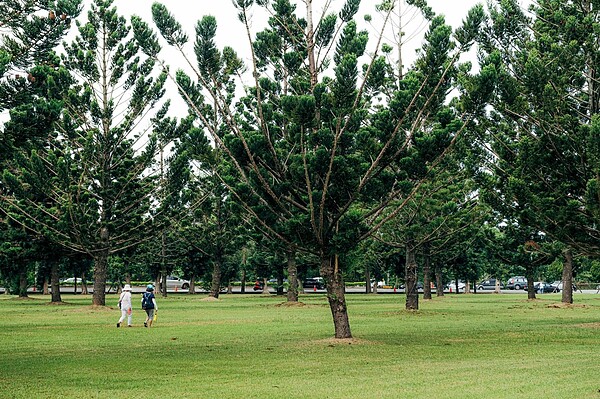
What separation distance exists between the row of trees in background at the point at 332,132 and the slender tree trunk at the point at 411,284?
80mm

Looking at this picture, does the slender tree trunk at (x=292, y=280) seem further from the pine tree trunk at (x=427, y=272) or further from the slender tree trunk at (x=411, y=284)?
the slender tree trunk at (x=411, y=284)

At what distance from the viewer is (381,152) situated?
572 inches

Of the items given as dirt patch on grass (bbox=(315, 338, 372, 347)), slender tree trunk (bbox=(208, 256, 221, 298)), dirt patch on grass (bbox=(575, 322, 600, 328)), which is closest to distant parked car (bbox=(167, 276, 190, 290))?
slender tree trunk (bbox=(208, 256, 221, 298))

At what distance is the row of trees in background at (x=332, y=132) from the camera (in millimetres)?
14383

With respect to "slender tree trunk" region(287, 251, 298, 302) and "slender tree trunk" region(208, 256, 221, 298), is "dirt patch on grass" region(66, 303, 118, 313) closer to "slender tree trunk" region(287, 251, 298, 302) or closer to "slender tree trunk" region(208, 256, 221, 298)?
"slender tree trunk" region(287, 251, 298, 302)

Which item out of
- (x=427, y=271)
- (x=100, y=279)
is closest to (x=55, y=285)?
(x=100, y=279)

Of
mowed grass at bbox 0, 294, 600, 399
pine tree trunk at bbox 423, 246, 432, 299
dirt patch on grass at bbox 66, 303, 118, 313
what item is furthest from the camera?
pine tree trunk at bbox 423, 246, 432, 299

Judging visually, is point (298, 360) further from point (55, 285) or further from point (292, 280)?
point (55, 285)

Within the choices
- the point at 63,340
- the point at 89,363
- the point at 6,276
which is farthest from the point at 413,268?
the point at 6,276

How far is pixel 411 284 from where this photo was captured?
26.7 meters

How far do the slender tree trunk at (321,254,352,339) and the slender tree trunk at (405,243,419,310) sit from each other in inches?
456

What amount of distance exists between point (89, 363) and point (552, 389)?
711 centimetres

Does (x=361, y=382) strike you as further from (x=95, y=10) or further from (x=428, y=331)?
(x=95, y=10)

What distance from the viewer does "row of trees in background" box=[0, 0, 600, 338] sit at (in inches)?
566
